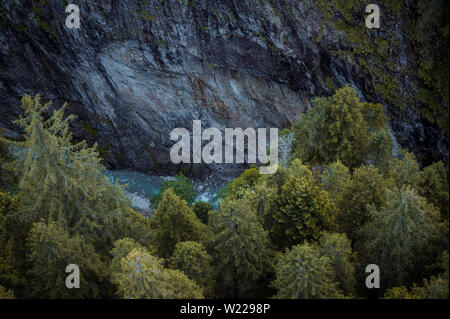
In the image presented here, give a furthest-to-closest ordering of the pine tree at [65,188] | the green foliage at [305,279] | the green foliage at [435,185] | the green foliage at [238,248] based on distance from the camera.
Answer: the green foliage at [435,185] → the green foliage at [238,248] → the pine tree at [65,188] → the green foliage at [305,279]

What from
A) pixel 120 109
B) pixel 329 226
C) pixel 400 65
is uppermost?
pixel 120 109

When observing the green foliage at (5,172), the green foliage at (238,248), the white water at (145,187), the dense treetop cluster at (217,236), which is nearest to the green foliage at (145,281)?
the dense treetop cluster at (217,236)

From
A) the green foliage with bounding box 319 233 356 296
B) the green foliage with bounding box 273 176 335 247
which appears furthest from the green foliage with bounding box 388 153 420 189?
the green foliage with bounding box 319 233 356 296

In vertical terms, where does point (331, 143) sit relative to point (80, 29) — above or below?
below

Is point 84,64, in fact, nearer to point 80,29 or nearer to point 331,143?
point 80,29

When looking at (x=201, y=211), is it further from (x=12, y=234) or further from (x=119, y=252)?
(x=12, y=234)

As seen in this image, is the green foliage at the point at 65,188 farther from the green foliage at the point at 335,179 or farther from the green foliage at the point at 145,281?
the green foliage at the point at 335,179
